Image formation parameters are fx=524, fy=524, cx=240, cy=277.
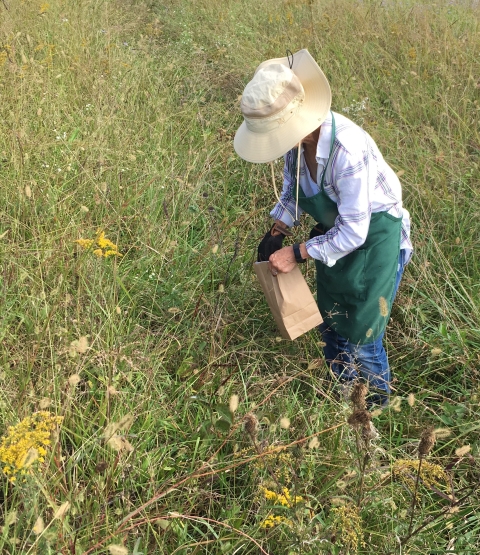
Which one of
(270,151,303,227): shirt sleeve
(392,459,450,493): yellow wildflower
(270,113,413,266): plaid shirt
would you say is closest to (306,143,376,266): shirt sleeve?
(270,113,413,266): plaid shirt

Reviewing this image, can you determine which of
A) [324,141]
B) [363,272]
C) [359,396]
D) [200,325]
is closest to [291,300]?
[363,272]

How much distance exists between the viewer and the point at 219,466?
1.75m

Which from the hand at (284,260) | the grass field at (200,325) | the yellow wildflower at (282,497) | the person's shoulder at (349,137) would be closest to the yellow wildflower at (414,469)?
the grass field at (200,325)

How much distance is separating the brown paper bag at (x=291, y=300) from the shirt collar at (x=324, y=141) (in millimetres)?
471

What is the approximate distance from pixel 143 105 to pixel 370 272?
256cm

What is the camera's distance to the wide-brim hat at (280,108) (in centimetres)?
175

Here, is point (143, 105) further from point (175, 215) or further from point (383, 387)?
point (383, 387)

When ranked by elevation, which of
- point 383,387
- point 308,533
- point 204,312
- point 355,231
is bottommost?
point 383,387

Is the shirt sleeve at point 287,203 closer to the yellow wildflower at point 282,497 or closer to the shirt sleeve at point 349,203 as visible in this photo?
the shirt sleeve at point 349,203

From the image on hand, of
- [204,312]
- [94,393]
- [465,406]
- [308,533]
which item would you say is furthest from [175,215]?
[308,533]

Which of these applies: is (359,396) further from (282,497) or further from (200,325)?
(200,325)

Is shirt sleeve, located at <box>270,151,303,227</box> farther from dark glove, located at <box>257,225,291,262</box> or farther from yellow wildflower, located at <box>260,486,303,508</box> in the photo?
yellow wildflower, located at <box>260,486,303,508</box>

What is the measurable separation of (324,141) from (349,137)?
0.09 metres

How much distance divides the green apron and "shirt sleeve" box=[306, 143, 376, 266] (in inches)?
4.3
